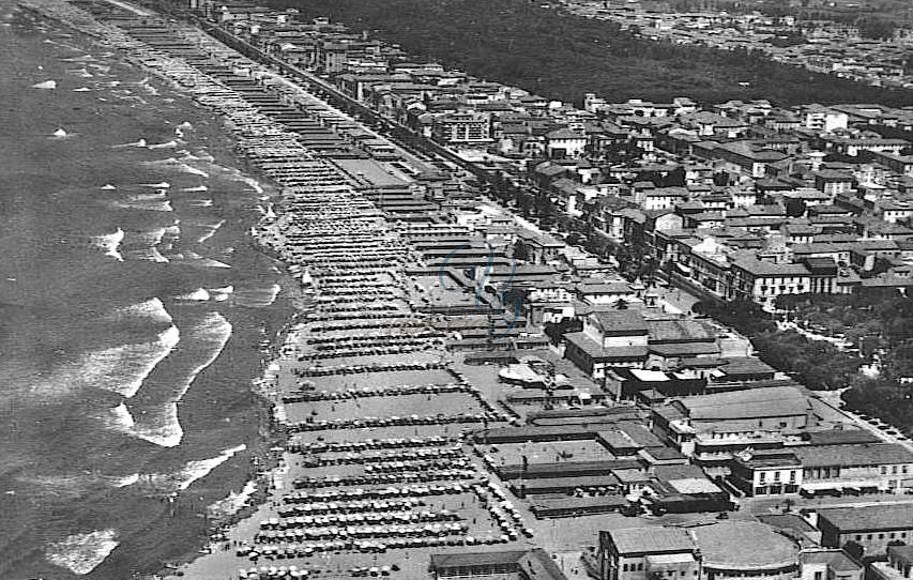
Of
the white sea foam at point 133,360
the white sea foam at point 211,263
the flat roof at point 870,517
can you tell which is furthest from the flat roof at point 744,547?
the white sea foam at point 211,263

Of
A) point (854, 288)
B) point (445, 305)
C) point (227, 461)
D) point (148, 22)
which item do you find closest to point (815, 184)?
point (854, 288)

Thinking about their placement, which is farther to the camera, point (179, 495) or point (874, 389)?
point (874, 389)

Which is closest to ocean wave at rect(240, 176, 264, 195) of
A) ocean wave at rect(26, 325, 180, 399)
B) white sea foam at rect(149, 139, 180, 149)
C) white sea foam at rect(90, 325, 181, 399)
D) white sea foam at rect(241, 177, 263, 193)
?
white sea foam at rect(241, 177, 263, 193)

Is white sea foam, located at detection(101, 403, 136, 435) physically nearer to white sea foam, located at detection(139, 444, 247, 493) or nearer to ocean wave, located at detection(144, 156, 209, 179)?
white sea foam, located at detection(139, 444, 247, 493)

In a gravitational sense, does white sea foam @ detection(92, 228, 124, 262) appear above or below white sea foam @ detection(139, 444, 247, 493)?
below

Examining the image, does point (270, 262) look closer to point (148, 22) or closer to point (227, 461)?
point (227, 461)

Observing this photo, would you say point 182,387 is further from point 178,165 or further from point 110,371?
point 178,165
